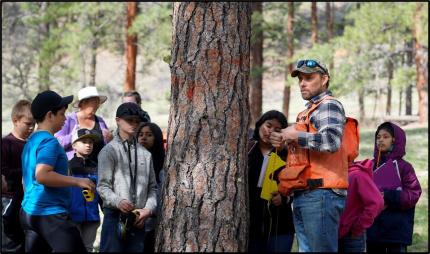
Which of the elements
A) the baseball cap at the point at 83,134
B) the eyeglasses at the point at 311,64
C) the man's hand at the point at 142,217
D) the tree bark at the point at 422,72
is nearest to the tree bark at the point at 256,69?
the tree bark at the point at 422,72

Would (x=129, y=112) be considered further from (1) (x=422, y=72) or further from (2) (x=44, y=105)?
(1) (x=422, y=72)

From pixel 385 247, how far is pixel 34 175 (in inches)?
126

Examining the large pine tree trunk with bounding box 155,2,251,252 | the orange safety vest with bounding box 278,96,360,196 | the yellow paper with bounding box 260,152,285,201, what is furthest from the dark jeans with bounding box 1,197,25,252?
the orange safety vest with bounding box 278,96,360,196

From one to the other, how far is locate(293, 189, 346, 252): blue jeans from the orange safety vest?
2.7 inches

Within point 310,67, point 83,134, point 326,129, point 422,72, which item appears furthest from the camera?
point 422,72

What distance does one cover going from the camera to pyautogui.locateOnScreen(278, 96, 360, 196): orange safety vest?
15.0ft

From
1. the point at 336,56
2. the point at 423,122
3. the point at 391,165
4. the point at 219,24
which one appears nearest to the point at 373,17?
the point at 336,56

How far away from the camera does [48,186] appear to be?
4.68 metres

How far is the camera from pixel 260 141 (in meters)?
5.90

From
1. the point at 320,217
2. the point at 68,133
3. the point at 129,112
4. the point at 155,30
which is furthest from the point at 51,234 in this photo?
the point at 155,30

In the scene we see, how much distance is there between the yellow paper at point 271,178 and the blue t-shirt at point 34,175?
1656 mm

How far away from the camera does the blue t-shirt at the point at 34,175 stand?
469cm

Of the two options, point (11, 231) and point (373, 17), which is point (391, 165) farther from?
point (373, 17)

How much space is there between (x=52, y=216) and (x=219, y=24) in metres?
1.74
